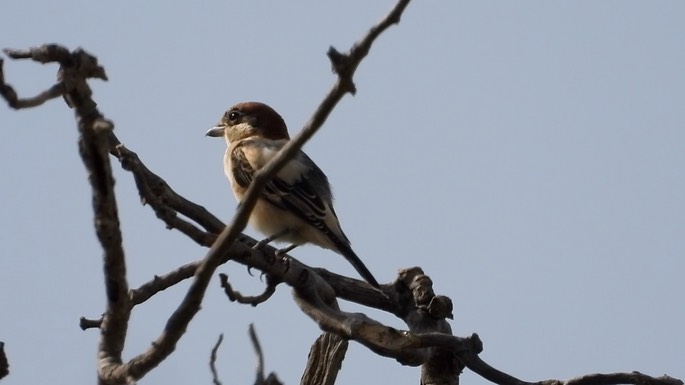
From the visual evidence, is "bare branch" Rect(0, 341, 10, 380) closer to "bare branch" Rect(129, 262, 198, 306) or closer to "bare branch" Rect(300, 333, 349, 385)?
"bare branch" Rect(129, 262, 198, 306)

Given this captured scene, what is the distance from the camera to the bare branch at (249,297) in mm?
4105

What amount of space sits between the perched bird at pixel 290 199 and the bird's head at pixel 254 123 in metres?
0.22

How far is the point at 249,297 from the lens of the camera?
4.30 m

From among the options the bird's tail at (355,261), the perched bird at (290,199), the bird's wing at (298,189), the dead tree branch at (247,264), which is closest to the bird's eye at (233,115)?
the perched bird at (290,199)

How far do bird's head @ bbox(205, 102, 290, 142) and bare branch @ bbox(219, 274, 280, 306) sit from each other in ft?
12.0

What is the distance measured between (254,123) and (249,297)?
4176 mm

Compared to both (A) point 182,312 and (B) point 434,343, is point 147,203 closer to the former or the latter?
(A) point 182,312

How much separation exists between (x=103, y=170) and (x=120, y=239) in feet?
1.06

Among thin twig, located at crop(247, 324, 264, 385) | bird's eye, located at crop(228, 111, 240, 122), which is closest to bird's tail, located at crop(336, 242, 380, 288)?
bird's eye, located at crop(228, 111, 240, 122)

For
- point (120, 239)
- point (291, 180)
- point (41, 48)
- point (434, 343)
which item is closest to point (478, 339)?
point (434, 343)

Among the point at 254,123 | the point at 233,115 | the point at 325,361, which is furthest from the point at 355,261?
the point at 233,115

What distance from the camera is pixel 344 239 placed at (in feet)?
22.9

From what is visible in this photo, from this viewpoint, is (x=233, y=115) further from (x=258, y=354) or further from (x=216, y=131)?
(x=258, y=354)

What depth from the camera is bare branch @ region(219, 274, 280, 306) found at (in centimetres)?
411
